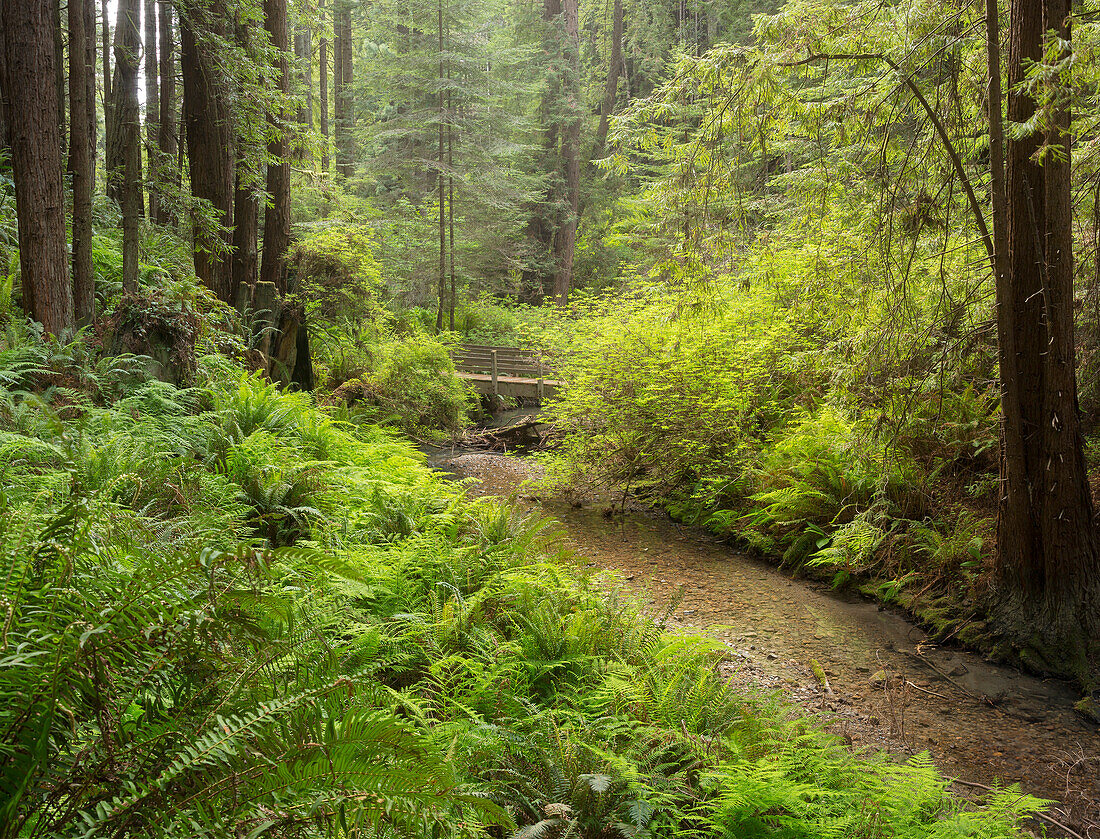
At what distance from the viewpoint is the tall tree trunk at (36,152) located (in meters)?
5.80

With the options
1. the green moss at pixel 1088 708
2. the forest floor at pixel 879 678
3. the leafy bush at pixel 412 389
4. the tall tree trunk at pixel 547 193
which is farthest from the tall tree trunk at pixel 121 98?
the tall tree trunk at pixel 547 193

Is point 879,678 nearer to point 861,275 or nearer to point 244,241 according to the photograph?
point 861,275

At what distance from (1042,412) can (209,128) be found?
32.7 feet

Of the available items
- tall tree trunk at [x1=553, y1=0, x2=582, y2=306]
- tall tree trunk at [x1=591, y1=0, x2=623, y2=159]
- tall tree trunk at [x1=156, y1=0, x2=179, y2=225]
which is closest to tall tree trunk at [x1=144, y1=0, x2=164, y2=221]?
tall tree trunk at [x1=156, y1=0, x2=179, y2=225]

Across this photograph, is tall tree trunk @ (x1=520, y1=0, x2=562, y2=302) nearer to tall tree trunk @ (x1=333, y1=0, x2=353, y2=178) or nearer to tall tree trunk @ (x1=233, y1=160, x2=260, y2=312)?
tall tree trunk @ (x1=333, y1=0, x2=353, y2=178)

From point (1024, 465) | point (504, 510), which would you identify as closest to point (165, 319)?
point (504, 510)

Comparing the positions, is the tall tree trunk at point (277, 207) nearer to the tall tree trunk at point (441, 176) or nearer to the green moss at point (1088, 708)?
the green moss at point (1088, 708)

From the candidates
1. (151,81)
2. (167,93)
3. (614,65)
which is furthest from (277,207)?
(614,65)

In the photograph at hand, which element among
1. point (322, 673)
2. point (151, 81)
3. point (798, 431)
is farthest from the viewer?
point (151, 81)

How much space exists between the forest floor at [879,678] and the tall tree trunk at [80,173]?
5.61 meters

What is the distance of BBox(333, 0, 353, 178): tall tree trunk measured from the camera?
3119cm

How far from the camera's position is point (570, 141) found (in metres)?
Result: 27.1

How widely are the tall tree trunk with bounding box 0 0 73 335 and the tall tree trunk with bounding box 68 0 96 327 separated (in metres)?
0.63

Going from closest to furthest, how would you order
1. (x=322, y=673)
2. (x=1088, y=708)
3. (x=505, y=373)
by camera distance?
(x=322, y=673), (x=1088, y=708), (x=505, y=373)
